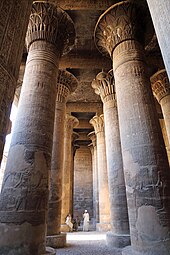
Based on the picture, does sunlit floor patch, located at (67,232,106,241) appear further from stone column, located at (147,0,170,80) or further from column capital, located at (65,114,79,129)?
stone column, located at (147,0,170,80)

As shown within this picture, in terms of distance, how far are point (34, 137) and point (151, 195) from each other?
8.51ft

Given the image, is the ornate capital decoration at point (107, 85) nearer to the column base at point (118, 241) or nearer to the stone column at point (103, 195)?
the stone column at point (103, 195)

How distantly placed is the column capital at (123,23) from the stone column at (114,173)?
226 centimetres

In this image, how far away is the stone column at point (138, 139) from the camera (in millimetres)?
3447

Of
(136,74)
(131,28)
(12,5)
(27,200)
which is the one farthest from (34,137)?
(131,28)

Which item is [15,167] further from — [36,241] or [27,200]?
[36,241]

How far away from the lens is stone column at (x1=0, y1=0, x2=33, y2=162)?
2.24 m

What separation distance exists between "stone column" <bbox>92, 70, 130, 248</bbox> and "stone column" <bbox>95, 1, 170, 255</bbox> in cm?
221

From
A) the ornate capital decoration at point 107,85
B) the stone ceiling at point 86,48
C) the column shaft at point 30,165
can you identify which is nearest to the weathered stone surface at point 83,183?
the stone ceiling at point 86,48

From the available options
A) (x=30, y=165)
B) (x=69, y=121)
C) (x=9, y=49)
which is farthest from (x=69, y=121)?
(x=9, y=49)

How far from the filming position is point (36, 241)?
354 centimetres

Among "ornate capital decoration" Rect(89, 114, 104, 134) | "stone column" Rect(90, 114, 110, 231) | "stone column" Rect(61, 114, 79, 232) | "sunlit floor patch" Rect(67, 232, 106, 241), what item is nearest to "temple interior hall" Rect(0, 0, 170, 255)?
"sunlit floor patch" Rect(67, 232, 106, 241)

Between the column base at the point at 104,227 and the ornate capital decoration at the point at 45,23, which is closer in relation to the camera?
the ornate capital decoration at the point at 45,23

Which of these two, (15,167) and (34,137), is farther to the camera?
(34,137)
